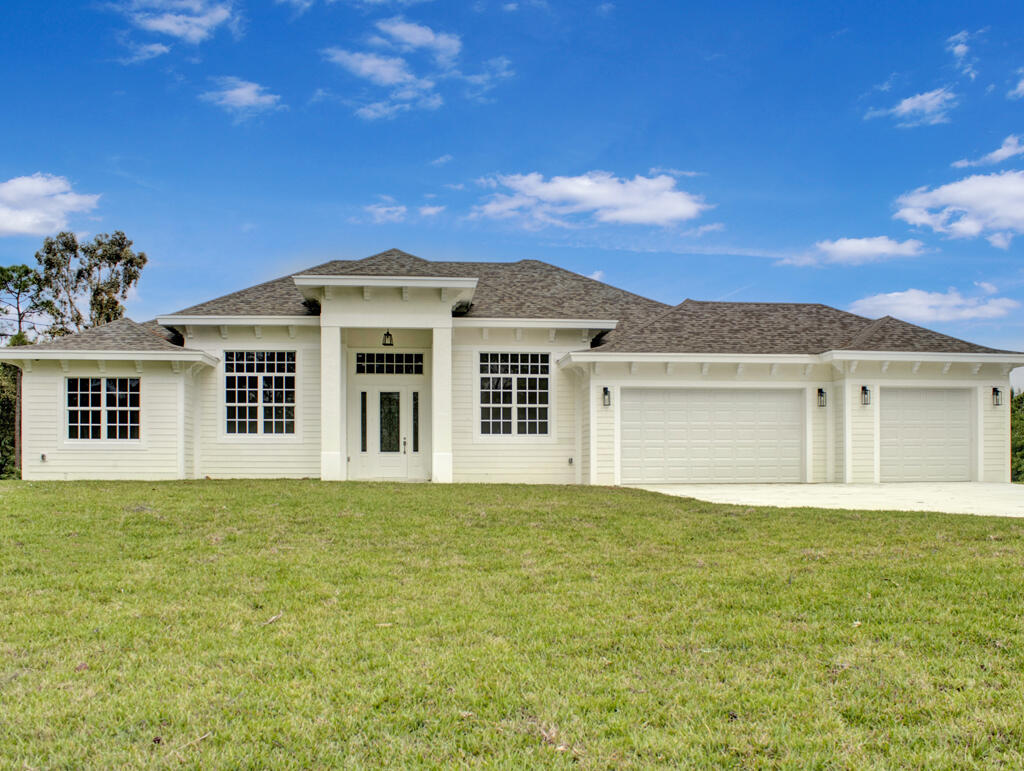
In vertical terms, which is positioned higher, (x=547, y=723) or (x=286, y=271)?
(x=286, y=271)

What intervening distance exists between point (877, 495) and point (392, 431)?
10.3 meters

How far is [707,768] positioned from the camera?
9.77 feet

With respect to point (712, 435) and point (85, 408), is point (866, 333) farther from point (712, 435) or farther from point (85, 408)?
point (85, 408)

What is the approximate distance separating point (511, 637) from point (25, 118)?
1992 centimetres

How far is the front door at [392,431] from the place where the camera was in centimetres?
1750

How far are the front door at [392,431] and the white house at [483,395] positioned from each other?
0.03 metres

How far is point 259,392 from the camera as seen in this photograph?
56.0 ft

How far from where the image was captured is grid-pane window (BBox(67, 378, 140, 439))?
54.1 feet

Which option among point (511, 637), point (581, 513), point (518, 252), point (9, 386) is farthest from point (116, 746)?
point (9, 386)

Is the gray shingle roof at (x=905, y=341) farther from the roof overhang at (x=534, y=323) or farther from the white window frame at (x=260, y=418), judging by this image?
the white window frame at (x=260, y=418)

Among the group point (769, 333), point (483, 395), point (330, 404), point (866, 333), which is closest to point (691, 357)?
point (769, 333)

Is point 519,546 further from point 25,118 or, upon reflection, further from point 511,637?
point 25,118

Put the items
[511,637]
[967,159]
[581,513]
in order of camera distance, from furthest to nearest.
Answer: [967,159]
[581,513]
[511,637]

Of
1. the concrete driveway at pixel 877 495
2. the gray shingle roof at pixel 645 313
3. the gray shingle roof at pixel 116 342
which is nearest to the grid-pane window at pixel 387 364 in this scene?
the gray shingle roof at pixel 645 313
